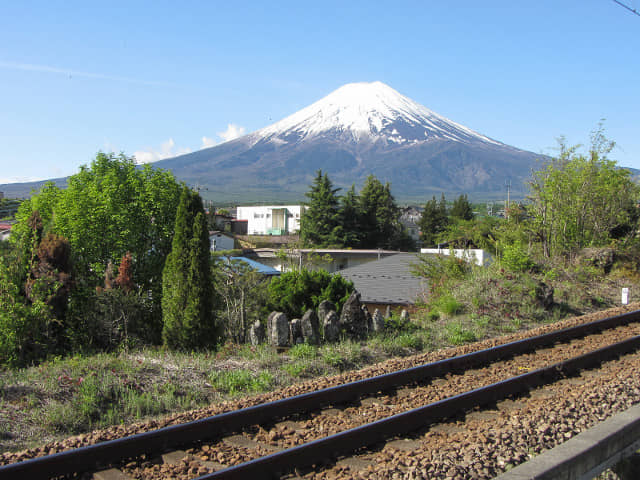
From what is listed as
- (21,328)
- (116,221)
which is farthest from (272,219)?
(21,328)

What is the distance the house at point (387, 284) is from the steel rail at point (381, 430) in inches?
436

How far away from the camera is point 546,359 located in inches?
344

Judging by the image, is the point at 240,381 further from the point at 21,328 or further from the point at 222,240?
the point at 222,240

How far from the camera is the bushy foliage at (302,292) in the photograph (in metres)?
12.7

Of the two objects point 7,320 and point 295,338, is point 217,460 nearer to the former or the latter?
point 295,338

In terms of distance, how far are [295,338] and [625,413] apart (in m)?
5.20

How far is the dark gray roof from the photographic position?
76.5 feet

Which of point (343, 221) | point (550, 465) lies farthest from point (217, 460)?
point (343, 221)

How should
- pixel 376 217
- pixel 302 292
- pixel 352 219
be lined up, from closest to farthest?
1. pixel 302 292
2. pixel 352 219
3. pixel 376 217

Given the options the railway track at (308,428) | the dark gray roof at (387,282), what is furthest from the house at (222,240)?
Result: the railway track at (308,428)

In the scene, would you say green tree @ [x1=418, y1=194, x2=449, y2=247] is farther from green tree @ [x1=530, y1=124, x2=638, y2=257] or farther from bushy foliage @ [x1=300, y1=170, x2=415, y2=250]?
green tree @ [x1=530, y1=124, x2=638, y2=257]

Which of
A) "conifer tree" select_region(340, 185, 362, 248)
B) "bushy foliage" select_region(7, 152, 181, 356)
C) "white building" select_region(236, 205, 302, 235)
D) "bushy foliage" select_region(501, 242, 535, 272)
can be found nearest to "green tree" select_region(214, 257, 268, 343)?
"bushy foliage" select_region(7, 152, 181, 356)

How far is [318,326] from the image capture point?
9.34 metres

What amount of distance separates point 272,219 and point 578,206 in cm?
8734
